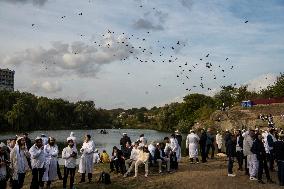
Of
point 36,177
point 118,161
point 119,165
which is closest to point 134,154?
point 118,161

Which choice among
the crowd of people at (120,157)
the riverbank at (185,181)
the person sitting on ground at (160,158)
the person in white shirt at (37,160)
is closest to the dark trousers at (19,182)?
the crowd of people at (120,157)

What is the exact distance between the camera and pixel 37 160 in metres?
17.1

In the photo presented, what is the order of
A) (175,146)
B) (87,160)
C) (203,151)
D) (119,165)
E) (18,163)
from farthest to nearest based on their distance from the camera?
(203,151) → (175,146) → (119,165) → (87,160) → (18,163)

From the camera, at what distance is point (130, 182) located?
63.4 feet

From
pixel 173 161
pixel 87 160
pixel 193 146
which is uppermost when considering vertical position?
pixel 193 146

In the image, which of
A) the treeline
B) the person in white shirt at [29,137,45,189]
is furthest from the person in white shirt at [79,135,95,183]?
the treeline

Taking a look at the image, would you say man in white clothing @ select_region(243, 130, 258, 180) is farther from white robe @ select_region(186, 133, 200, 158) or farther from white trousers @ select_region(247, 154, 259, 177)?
white robe @ select_region(186, 133, 200, 158)

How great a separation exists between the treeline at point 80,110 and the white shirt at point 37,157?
6351 cm

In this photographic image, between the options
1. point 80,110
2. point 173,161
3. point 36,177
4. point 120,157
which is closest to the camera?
point 36,177

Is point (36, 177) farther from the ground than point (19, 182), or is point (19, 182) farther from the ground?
point (36, 177)

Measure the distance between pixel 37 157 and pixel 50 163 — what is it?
212 cm

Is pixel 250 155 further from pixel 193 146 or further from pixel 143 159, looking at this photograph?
pixel 193 146

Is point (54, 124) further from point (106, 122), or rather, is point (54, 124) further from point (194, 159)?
point (194, 159)

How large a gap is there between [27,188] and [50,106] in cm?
12820
